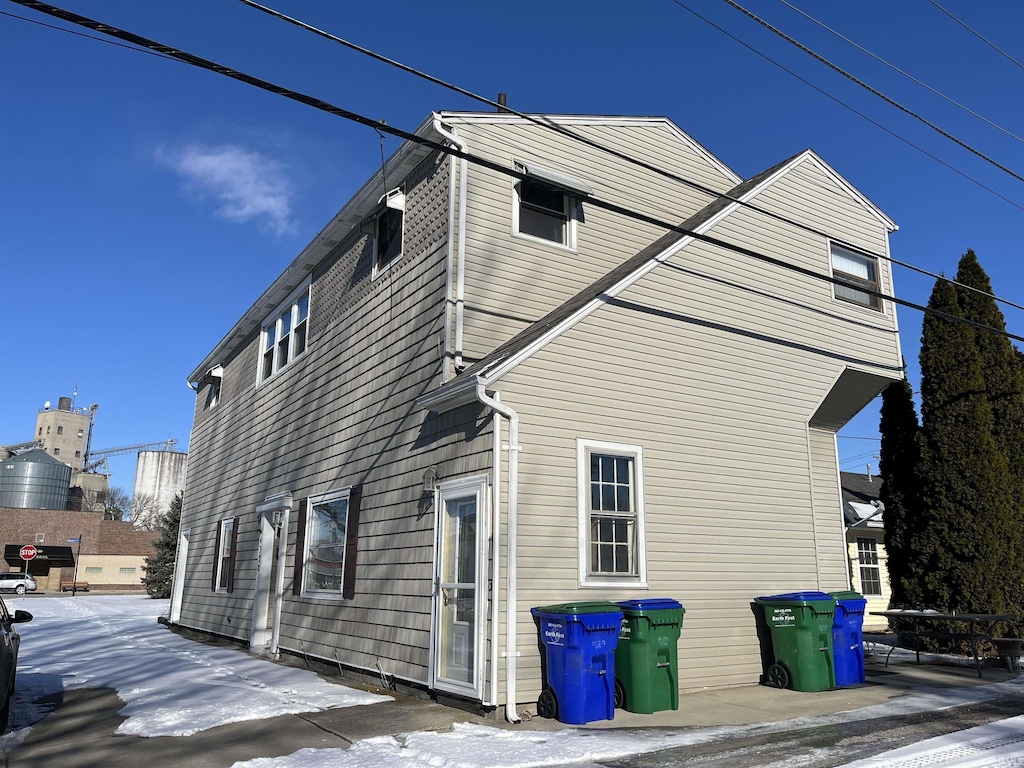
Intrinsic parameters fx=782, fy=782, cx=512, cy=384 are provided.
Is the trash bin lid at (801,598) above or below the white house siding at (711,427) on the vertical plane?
below

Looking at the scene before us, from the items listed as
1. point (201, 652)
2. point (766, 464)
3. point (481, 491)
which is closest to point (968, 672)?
point (766, 464)

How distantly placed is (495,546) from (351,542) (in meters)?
3.61

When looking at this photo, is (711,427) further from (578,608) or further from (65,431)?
(65,431)

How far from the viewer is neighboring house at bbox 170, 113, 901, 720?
7863 millimetres

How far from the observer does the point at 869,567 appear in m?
19.3

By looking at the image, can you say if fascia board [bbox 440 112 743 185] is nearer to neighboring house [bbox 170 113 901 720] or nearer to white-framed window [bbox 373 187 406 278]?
neighboring house [bbox 170 113 901 720]

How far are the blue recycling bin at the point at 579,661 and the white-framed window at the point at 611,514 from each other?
805 millimetres

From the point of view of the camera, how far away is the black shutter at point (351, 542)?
1021 centimetres

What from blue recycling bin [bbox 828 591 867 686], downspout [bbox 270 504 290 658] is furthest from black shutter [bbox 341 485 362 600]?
blue recycling bin [bbox 828 591 867 686]

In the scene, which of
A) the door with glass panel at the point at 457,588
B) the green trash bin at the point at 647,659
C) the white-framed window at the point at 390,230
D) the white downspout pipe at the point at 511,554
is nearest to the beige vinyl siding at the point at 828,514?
the green trash bin at the point at 647,659

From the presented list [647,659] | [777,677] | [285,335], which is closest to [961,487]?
[777,677]

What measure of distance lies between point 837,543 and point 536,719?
211 inches

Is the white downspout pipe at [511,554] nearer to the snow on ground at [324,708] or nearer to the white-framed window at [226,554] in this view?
the snow on ground at [324,708]

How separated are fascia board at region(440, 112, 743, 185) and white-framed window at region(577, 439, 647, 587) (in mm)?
3978
